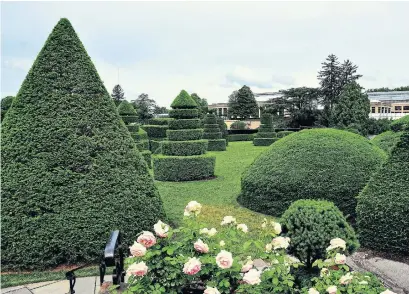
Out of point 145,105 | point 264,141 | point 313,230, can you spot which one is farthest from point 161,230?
point 145,105

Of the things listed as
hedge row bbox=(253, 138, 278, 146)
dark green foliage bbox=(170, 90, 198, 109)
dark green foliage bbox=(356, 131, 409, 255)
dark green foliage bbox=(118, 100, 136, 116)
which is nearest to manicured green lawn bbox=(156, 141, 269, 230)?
dark green foliage bbox=(356, 131, 409, 255)

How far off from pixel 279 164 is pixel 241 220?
5.84 ft

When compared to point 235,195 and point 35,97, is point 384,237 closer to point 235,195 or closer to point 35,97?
point 235,195

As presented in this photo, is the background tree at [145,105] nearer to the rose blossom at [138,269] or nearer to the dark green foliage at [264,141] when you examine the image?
the dark green foliage at [264,141]

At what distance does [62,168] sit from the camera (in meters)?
6.11

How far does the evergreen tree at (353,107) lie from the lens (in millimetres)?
34844

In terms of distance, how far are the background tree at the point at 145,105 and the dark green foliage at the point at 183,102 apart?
4008 cm

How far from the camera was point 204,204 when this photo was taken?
404 inches

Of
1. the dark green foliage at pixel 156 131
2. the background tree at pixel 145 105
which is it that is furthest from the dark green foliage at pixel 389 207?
the background tree at pixel 145 105

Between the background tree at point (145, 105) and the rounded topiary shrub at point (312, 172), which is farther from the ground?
the background tree at point (145, 105)

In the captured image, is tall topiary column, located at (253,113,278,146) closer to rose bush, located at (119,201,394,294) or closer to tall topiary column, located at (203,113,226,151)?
tall topiary column, located at (203,113,226,151)

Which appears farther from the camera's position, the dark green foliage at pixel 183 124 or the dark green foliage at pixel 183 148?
the dark green foliage at pixel 183 124

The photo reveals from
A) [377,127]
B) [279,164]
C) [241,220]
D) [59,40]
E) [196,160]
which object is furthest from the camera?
[377,127]

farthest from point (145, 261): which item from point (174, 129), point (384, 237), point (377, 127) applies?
point (377, 127)
